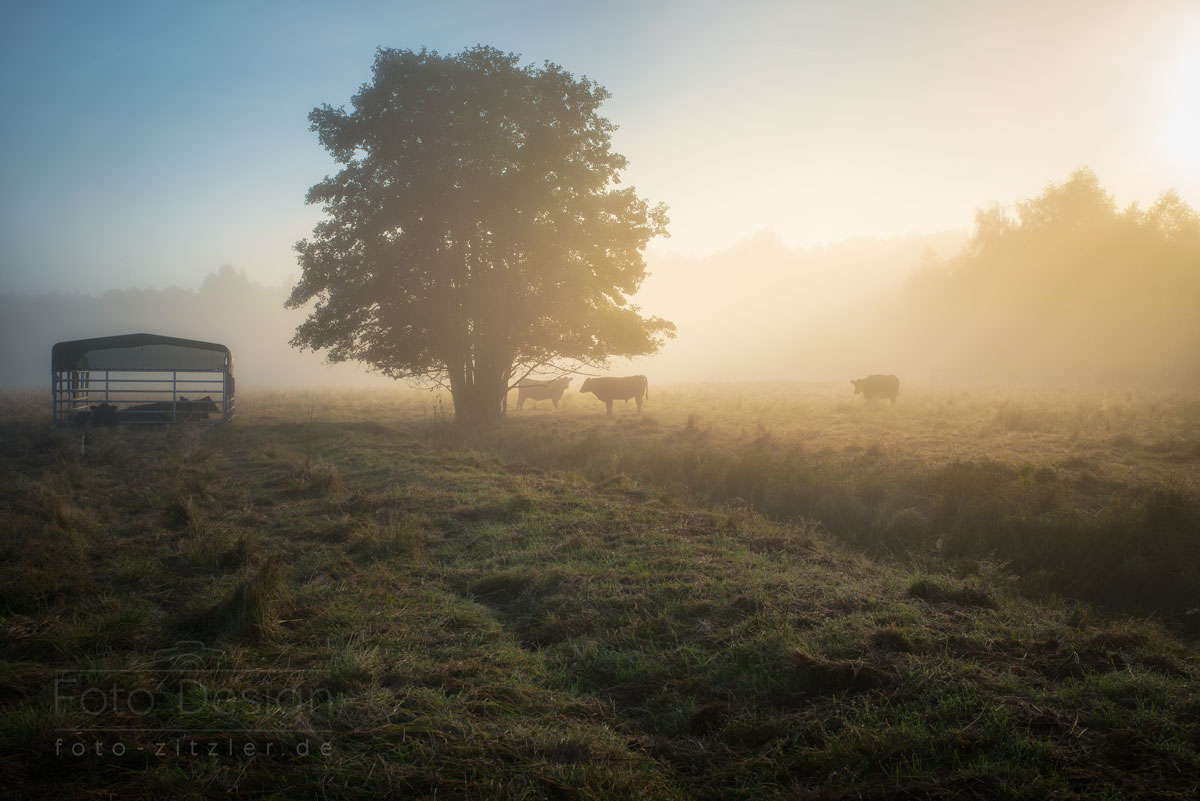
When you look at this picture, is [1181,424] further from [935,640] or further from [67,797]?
[67,797]

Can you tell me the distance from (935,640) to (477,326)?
18.7 metres

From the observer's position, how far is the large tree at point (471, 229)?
20750 millimetres

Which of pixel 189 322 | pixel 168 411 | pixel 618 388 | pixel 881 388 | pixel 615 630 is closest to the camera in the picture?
pixel 615 630

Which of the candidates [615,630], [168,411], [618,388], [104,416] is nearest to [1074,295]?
[618,388]

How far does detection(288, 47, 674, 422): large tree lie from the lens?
20.8 meters

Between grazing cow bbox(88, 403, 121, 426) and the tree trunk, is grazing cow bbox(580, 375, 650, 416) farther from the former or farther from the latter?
grazing cow bbox(88, 403, 121, 426)

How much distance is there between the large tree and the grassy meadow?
408 inches

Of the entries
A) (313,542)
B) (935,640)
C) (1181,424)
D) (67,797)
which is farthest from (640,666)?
(1181,424)

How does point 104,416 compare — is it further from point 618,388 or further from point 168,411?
point 618,388

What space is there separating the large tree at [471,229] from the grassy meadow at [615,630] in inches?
408

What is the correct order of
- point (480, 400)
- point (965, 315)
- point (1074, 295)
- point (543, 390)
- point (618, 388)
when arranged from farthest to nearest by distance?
point (965, 315), point (1074, 295), point (543, 390), point (618, 388), point (480, 400)

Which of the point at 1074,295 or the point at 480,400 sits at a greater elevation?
the point at 1074,295

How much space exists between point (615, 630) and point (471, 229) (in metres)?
18.5

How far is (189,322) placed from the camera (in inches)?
5074
